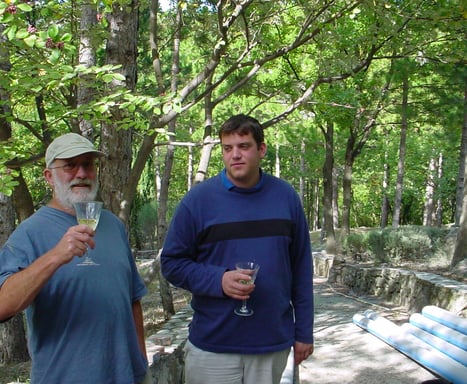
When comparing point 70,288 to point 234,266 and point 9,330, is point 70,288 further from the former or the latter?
point 9,330

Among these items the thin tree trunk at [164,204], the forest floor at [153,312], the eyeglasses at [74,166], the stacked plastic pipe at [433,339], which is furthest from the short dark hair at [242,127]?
the thin tree trunk at [164,204]

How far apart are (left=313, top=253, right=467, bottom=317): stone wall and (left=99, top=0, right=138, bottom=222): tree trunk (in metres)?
5.34

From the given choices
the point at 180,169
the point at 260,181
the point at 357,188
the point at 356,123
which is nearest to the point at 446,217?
the point at 357,188

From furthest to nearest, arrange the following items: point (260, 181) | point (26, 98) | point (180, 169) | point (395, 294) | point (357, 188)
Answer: point (357, 188) < point (180, 169) < point (395, 294) < point (26, 98) < point (260, 181)

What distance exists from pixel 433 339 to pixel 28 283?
5.39 m

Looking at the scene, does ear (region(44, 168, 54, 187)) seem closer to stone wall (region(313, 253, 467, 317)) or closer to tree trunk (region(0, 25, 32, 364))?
tree trunk (region(0, 25, 32, 364))

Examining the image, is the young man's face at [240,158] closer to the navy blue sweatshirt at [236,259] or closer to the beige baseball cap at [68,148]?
the navy blue sweatshirt at [236,259]

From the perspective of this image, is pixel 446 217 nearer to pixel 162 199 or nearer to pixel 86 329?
pixel 162 199

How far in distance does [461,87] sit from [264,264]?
13.7 metres

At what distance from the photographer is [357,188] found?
43.1 metres

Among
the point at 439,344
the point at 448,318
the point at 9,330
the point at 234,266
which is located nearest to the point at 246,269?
the point at 234,266

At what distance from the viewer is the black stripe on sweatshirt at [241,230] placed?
9.00 feet

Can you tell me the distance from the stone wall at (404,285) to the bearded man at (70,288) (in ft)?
21.8

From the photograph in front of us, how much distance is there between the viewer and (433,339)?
20.1ft
